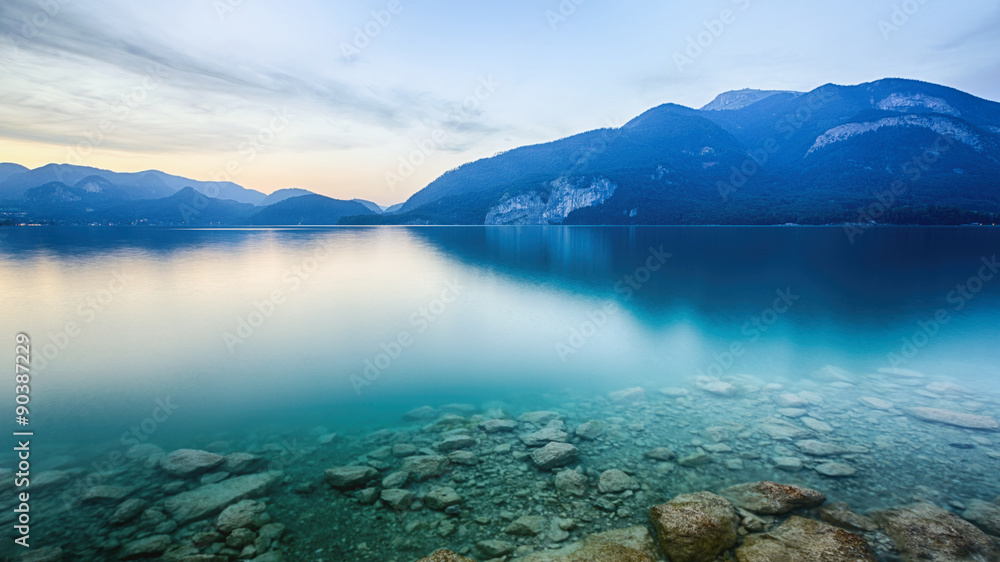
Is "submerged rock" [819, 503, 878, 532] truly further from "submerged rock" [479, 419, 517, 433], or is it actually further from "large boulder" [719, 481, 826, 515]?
"submerged rock" [479, 419, 517, 433]

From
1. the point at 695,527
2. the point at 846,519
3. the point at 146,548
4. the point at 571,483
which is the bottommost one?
the point at 146,548

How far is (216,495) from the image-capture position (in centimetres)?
711

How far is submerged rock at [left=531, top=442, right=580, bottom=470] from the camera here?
8.05 m

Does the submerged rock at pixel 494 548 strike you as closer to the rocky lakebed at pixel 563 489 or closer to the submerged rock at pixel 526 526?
the rocky lakebed at pixel 563 489

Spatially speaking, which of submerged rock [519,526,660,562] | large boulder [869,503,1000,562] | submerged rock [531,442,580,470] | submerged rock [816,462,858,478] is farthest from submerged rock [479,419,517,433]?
large boulder [869,503,1000,562]

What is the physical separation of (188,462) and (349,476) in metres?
3.38

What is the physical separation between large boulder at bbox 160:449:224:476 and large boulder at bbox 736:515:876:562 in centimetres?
924

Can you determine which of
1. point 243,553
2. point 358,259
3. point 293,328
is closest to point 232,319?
point 293,328

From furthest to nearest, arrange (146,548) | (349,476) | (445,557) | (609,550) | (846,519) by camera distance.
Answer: (349,476), (846,519), (146,548), (609,550), (445,557)

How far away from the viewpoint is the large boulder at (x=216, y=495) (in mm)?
6695

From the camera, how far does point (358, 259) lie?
5306 centimetres

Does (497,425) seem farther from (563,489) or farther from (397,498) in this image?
(397,498)

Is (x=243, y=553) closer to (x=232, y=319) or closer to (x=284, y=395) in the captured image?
(x=284, y=395)

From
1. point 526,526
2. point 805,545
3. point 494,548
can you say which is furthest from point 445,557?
point 805,545
